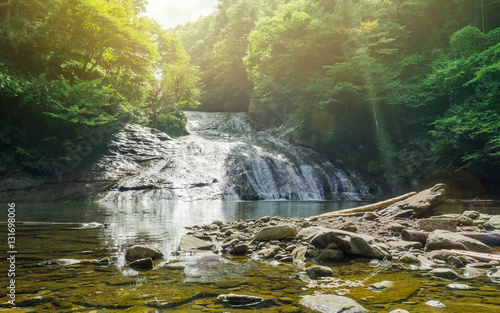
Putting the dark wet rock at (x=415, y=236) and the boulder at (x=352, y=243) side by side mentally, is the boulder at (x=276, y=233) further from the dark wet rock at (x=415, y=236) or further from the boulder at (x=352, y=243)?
the dark wet rock at (x=415, y=236)

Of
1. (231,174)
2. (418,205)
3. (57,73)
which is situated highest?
(57,73)

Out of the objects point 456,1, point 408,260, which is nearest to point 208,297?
point 408,260

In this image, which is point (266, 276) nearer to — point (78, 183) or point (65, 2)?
point (78, 183)

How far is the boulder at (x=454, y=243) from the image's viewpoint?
3.77m

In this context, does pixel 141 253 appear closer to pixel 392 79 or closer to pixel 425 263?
pixel 425 263

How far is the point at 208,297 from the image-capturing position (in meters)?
2.35

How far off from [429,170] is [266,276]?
61.2 feet

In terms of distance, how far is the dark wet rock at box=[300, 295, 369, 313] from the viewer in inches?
78.1

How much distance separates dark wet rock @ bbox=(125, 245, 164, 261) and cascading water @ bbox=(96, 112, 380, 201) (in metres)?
11.0

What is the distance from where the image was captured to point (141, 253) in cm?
358

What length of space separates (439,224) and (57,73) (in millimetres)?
20762

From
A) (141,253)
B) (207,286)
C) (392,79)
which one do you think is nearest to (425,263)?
(207,286)

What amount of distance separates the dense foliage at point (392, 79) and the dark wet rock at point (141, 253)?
1616cm

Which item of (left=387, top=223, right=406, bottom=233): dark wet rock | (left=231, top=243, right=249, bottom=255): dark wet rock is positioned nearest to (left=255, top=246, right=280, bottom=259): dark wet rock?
(left=231, top=243, right=249, bottom=255): dark wet rock
